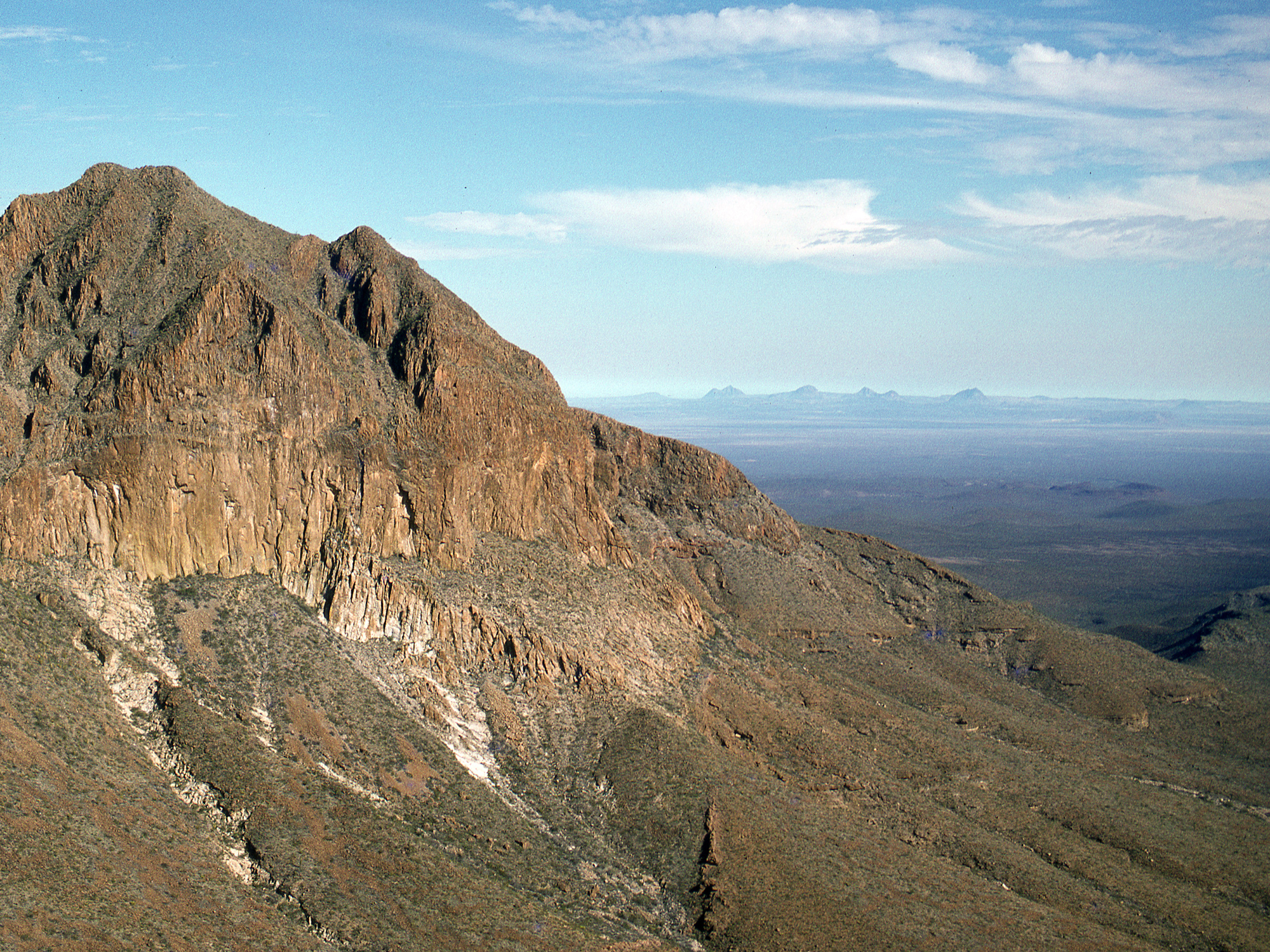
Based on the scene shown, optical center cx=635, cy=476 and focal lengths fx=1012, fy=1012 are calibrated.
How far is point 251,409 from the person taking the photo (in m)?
53.8

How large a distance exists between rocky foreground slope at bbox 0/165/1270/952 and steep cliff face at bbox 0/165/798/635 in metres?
0.19

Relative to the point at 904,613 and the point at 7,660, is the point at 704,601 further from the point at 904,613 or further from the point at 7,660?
the point at 7,660

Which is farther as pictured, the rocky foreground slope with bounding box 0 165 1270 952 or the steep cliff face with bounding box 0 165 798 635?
the steep cliff face with bounding box 0 165 798 635

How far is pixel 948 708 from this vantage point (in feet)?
233

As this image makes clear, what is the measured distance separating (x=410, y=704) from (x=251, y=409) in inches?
698

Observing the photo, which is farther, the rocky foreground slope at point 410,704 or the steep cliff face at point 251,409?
the steep cliff face at point 251,409

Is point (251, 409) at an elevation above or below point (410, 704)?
above

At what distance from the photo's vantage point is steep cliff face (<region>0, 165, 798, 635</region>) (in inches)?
1970

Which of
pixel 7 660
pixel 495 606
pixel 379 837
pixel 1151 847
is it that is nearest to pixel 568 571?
pixel 495 606

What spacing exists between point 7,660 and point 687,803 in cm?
3120

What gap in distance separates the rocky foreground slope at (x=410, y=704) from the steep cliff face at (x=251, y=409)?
19cm

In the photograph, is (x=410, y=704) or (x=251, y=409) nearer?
(x=410, y=704)

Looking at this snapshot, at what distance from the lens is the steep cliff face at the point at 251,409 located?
50031 mm

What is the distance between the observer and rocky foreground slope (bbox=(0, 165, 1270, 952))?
3903cm
